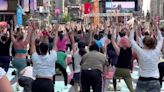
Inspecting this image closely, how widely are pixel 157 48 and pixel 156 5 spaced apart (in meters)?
168

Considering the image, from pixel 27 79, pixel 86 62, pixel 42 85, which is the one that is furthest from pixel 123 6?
pixel 42 85

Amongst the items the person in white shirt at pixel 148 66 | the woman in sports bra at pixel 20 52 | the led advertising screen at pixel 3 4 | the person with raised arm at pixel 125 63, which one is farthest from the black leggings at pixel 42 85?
the led advertising screen at pixel 3 4

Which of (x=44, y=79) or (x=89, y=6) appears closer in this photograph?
(x=44, y=79)

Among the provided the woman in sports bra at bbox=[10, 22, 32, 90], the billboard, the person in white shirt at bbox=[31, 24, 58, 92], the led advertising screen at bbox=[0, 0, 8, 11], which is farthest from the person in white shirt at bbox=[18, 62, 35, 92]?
the billboard

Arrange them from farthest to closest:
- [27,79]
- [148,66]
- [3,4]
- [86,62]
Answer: [3,4], [86,62], [27,79], [148,66]

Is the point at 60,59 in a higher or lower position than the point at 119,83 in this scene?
higher

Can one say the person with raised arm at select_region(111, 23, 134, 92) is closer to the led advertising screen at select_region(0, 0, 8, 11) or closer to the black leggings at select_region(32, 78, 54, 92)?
the black leggings at select_region(32, 78, 54, 92)

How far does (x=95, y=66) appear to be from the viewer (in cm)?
931

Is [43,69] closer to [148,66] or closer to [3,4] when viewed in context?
[148,66]

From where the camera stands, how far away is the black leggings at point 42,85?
7941 millimetres

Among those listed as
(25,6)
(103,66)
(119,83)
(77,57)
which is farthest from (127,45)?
(25,6)

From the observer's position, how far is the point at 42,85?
26.1ft

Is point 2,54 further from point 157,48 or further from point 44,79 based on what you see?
point 157,48

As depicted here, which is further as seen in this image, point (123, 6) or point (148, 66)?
point (123, 6)
